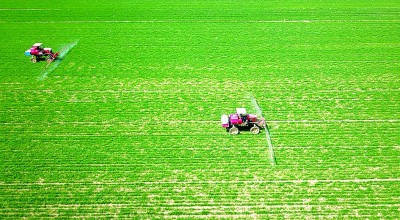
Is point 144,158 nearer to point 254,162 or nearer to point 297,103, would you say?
point 254,162

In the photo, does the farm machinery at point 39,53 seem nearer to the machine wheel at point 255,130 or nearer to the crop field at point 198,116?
the crop field at point 198,116

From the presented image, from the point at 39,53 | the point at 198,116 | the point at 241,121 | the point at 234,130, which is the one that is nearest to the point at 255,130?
the point at 241,121

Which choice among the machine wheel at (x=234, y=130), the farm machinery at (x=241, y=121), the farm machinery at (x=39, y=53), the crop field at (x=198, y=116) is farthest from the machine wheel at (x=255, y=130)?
the farm machinery at (x=39, y=53)

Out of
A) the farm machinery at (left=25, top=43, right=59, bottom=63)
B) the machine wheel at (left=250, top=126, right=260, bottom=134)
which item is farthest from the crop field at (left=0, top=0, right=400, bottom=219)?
the farm machinery at (left=25, top=43, right=59, bottom=63)

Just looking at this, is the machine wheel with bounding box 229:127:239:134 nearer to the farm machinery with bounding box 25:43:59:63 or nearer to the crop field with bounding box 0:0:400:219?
the crop field with bounding box 0:0:400:219

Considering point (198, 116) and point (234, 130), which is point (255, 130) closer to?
point (234, 130)

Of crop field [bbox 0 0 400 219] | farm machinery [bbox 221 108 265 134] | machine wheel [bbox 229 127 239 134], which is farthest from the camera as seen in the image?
machine wheel [bbox 229 127 239 134]
